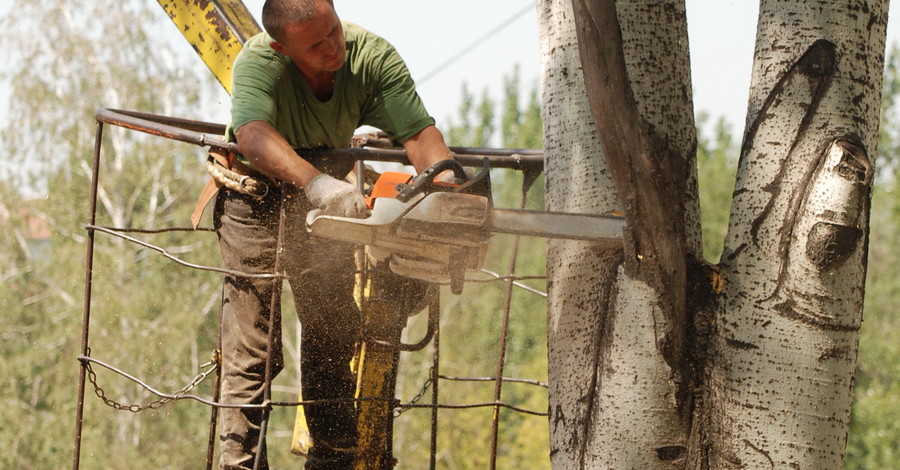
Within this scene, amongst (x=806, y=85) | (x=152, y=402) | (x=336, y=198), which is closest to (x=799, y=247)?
(x=806, y=85)

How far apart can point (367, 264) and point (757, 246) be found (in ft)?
6.05

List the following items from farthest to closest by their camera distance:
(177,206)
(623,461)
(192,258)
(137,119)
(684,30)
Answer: (177,206) < (192,258) < (137,119) < (684,30) < (623,461)

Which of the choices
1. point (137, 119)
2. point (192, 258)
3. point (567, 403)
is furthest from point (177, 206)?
point (567, 403)

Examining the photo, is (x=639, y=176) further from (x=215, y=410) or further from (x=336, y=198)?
(x=215, y=410)

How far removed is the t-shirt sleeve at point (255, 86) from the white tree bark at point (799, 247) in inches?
65.9

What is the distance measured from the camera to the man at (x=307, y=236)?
3275 millimetres

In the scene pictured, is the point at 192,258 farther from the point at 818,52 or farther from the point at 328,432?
the point at 818,52

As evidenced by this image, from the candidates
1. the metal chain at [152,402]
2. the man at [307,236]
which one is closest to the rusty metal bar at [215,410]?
the metal chain at [152,402]

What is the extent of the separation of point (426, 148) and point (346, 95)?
35 centimetres

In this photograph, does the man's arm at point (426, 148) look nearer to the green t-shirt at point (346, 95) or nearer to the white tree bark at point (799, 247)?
the green t-shirt at point (346, 95)

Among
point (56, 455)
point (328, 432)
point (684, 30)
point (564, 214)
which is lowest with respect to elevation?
point (56, 455)

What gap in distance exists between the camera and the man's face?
3.13 metres

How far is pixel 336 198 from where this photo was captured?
9.26 ft

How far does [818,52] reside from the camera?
202 centimetres
